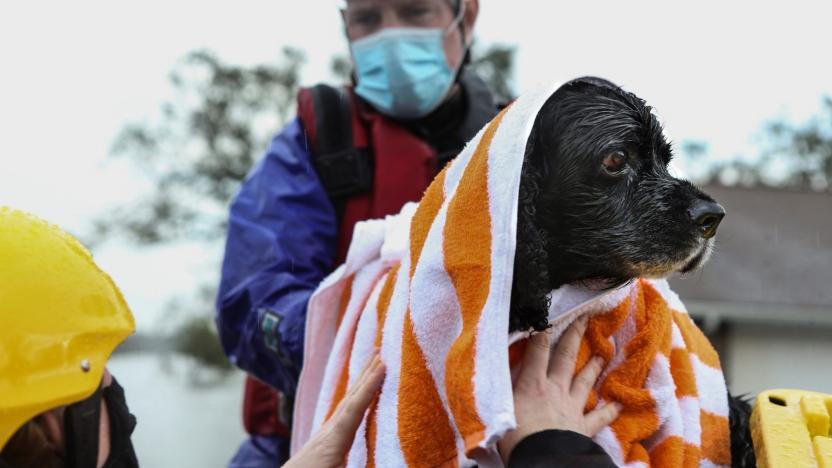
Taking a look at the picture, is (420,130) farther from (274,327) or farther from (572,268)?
(572,268)

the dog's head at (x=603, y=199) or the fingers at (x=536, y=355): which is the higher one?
the dog's head at (x=603, y=199)

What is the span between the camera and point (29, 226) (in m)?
1.52

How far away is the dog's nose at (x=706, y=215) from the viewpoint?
1.52m

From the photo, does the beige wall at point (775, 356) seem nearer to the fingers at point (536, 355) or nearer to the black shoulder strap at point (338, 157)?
the black shoulder strap at point (338, 157)

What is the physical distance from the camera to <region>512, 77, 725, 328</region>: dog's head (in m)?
1.54

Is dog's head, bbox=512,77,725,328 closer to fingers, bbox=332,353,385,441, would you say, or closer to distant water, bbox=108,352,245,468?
fingers, bbox=332,353,385,441

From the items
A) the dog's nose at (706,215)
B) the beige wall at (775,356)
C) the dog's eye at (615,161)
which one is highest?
the dog's eye at (615,161)

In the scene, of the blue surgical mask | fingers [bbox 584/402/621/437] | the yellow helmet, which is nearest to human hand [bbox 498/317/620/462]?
fingers [bbox 584/402/621/437]

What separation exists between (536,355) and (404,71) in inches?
53.3

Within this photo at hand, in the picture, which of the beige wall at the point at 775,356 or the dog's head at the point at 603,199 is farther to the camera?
the beige wall at the point at 775,356

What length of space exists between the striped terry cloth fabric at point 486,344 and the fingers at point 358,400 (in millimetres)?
23

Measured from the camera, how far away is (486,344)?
4.62ft

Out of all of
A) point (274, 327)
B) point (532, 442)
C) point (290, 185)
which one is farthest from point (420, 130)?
point (532, 442)

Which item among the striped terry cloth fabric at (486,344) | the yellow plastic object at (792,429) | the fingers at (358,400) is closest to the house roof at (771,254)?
the yellow plastic object at (792,429)
